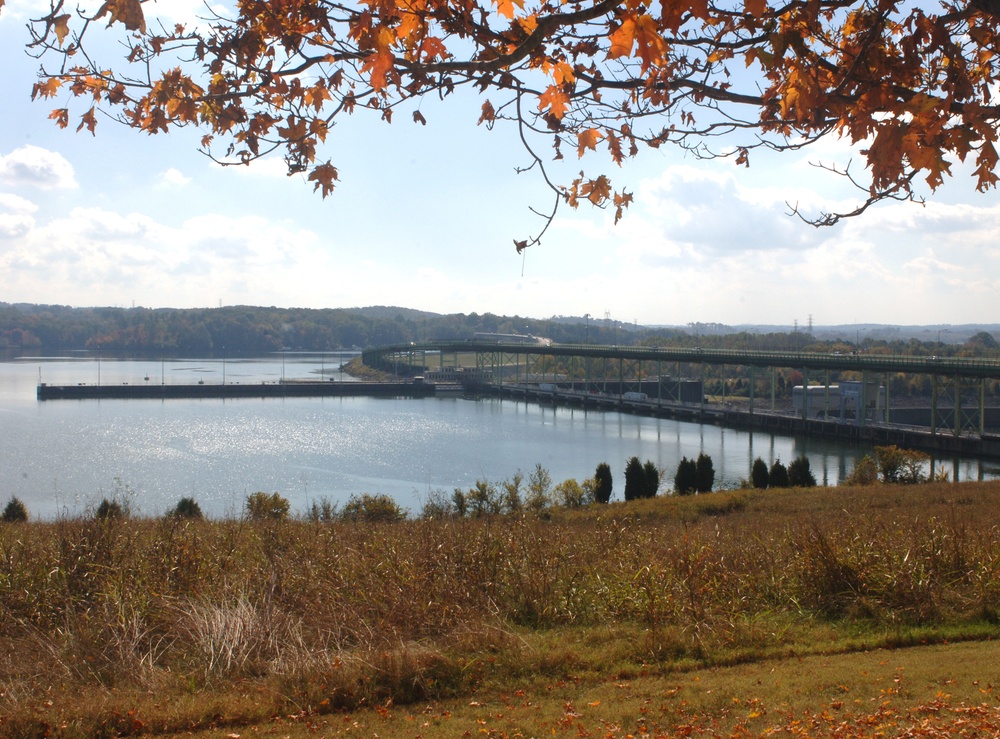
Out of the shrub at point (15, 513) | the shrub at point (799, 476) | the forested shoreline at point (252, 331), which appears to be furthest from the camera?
the forested shoreline at point (252, 331)

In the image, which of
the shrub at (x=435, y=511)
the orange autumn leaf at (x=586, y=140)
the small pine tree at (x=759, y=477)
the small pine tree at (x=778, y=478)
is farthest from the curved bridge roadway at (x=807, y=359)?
the orange autumn leaf at (x=586, y=140)

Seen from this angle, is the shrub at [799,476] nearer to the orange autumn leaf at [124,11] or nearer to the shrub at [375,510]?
the shrub at [375,510]

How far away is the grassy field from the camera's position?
357cm

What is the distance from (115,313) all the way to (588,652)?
162108 mm

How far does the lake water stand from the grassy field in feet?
28.7

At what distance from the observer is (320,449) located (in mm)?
31391

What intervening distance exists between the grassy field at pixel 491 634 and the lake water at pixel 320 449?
28.7 ft

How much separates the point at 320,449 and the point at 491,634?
2779 centimetres

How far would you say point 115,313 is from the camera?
150 m

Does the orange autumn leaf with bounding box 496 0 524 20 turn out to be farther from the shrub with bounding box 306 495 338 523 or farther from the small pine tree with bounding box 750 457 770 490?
the small pine tree with bounding box 750 457 770 490

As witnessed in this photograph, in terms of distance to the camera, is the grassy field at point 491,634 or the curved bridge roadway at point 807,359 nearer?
the grassy field at point 491,634

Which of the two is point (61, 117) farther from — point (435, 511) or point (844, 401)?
point (844, 401)

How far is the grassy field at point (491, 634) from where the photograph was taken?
3.57 m

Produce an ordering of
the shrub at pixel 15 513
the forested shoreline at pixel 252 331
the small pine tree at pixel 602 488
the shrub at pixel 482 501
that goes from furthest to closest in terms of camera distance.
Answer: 1. the forested shoreline at pixel 252 331
2. the small pine tree at pixel 602 488
3. the shrub at pixel 482 501
4. the shrub at pixel 15 513
